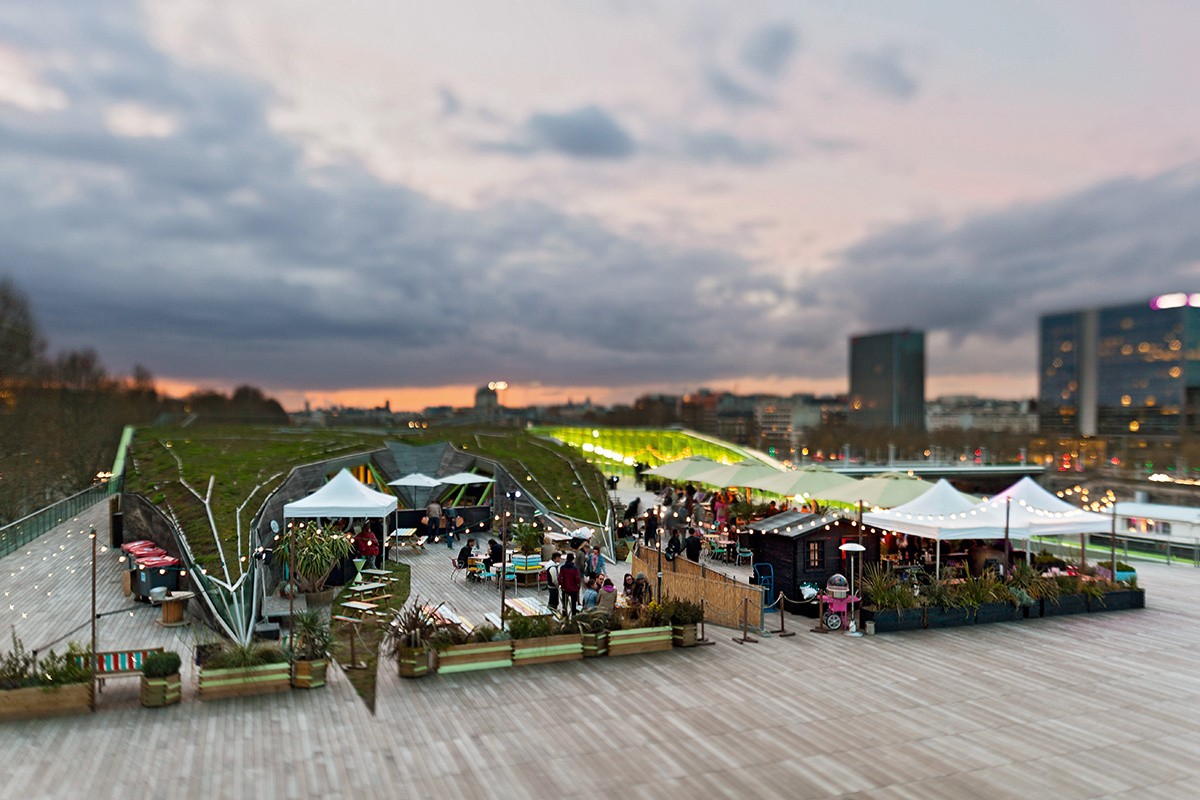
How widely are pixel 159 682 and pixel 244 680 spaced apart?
1.08 m

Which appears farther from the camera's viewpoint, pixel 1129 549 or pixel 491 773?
pixel 1129 549

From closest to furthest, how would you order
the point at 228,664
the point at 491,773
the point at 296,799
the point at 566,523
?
the point at 296,799 → the point at 491,773 → the point at 228,664 → the point at 566,523

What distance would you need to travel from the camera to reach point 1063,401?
178750 millimetres

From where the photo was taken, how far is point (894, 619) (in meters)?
15.3

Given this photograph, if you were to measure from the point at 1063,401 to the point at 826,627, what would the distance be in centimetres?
19468

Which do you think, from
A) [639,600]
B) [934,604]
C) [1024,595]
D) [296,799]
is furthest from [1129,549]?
[296,799]

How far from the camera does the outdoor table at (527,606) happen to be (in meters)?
15.7

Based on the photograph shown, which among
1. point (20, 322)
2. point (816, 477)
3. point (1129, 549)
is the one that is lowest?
point (1129, 549)

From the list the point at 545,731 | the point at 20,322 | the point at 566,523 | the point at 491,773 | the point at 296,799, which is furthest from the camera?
the point at 20,322

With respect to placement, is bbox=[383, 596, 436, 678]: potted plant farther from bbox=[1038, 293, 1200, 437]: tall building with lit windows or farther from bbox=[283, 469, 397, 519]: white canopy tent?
bbox=[1038, 293, 1200, 437]: tall building with lit windows

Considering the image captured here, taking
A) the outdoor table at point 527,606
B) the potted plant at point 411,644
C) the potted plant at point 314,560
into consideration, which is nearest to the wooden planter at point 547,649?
the potted plant at point 411,644

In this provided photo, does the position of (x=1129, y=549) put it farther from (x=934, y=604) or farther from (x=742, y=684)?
(x=742, y=684)

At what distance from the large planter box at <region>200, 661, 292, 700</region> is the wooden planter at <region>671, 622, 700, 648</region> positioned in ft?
21.2

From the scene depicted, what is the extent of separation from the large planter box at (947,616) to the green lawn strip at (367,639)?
36.0 ft
